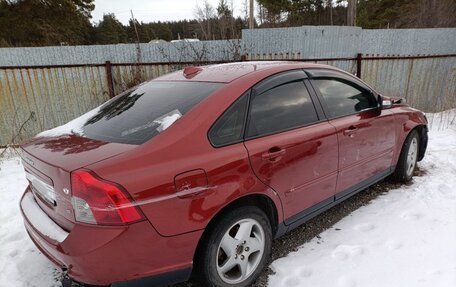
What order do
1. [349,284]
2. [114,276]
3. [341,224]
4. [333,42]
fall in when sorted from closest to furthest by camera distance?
1. [114,276]
2. [349,284]
3. [341,224]
4. [333,42]

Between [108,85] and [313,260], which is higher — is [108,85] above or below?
above

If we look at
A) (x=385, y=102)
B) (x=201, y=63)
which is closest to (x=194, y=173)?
(x=385, y=102)

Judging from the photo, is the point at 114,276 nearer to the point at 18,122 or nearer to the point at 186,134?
the point at 186,134

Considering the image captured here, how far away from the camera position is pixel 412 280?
245 centimetres

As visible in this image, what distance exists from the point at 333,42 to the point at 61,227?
9.21 m

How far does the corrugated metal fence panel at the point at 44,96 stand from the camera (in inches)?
269

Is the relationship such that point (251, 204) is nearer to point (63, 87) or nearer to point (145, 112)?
point (145, 112)

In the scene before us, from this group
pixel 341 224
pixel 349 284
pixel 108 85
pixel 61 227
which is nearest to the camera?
pixel 61 227

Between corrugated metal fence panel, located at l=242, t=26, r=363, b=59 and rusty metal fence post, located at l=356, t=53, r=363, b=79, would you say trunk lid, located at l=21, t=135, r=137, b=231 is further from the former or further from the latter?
corrugated metal fence panel, located at l=242, t=26, r=363, b=59

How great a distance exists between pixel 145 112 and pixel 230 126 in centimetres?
65

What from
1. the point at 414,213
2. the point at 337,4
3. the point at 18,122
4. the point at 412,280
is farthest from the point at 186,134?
the point at 337,4

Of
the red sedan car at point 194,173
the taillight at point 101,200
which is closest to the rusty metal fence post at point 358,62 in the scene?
the red sedan car at point 194,173

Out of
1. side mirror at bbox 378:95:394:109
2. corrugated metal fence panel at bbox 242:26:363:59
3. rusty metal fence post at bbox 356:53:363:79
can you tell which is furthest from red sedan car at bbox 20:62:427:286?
corrugated metal fence panel at bbox 242:26:363:59

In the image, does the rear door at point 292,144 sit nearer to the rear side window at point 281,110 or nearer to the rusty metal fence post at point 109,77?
the rear side window at point 281,110
